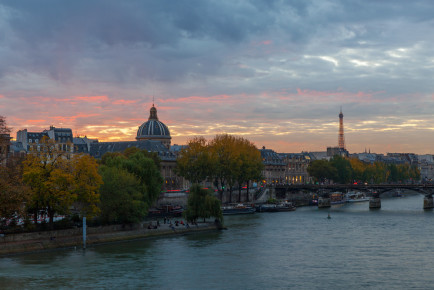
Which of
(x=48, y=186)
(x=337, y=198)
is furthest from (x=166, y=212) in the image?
(x=337, y=198)

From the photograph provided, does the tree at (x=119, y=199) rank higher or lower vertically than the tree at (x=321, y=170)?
lower

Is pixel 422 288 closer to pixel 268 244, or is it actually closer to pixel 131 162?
pixel 268 244

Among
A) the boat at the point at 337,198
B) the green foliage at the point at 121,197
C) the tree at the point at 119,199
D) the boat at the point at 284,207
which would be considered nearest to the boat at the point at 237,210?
the boat at the point at 284,207

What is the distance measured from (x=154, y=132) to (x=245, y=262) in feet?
452

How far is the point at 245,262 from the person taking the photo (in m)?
51.7

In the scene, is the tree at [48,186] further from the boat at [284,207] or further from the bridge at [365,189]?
the bridge at [365,189]

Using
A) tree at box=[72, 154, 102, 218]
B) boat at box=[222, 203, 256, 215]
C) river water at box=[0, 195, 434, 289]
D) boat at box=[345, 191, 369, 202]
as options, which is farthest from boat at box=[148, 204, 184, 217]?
boat at box=[345, 191, 369, 202]

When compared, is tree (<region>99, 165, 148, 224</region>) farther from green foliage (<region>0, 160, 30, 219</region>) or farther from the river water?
green foliage (<region>0, 160, 30, 219</region>)

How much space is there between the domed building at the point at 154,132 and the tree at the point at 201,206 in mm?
110319

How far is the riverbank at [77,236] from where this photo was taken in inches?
2114

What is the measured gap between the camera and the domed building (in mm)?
186750

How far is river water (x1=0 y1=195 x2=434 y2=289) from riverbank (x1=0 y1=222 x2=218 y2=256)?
1.01 metres

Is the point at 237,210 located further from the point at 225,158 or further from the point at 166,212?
the point at 166,212

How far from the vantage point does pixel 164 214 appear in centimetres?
9206
